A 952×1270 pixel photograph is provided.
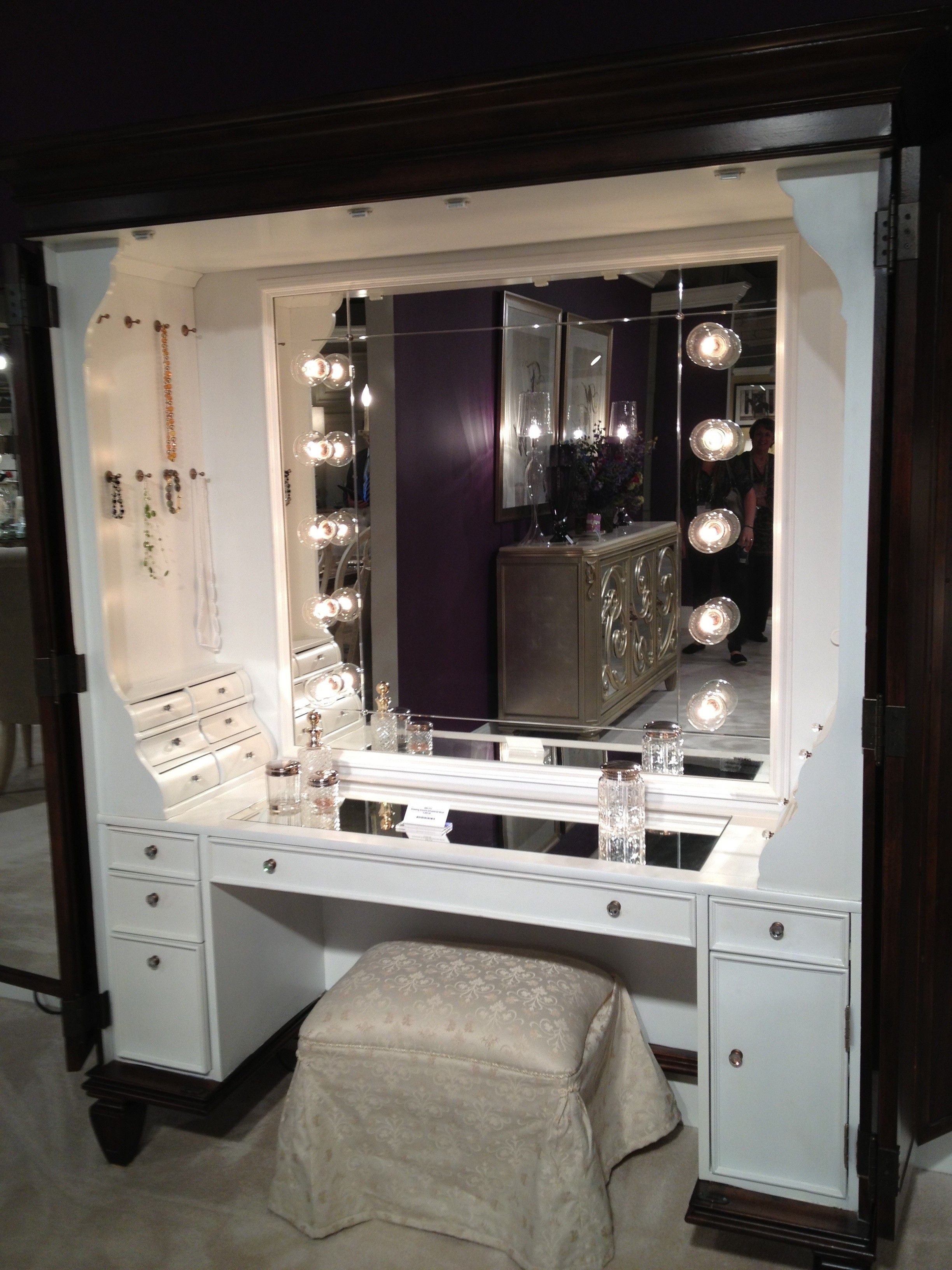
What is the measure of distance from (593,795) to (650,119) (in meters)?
1.27

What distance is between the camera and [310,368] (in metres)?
2.47

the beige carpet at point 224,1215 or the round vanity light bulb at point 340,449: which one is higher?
the round vanity light bulb at point 340,449

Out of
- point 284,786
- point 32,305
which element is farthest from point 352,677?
point 32,305

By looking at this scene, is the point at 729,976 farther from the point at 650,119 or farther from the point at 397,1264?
the point at 650,119

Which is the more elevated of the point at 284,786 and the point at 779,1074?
the point at 284,786

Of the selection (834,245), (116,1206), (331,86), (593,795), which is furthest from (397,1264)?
(331,86)

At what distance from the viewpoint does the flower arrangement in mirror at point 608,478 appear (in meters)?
2.18

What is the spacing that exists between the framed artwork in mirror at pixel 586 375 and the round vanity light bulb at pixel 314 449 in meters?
0.56

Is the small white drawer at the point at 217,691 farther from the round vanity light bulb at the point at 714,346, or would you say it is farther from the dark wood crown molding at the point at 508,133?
the round vanity light bulb at the point at 714,346

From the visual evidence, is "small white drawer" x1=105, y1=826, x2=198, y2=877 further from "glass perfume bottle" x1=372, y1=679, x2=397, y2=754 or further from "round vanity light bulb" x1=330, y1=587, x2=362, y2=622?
"round vanity light bulb" x1=330, y1=587, x2=362, y2=622

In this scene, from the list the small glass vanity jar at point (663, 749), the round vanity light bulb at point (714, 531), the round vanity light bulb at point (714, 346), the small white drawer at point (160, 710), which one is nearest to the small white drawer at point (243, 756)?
the small white drawer at point (160, 710)

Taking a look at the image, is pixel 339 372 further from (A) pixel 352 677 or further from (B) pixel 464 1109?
(B) pixel 464 1109

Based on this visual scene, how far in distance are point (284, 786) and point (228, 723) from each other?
10.9 inches

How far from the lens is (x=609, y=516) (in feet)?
7.28
